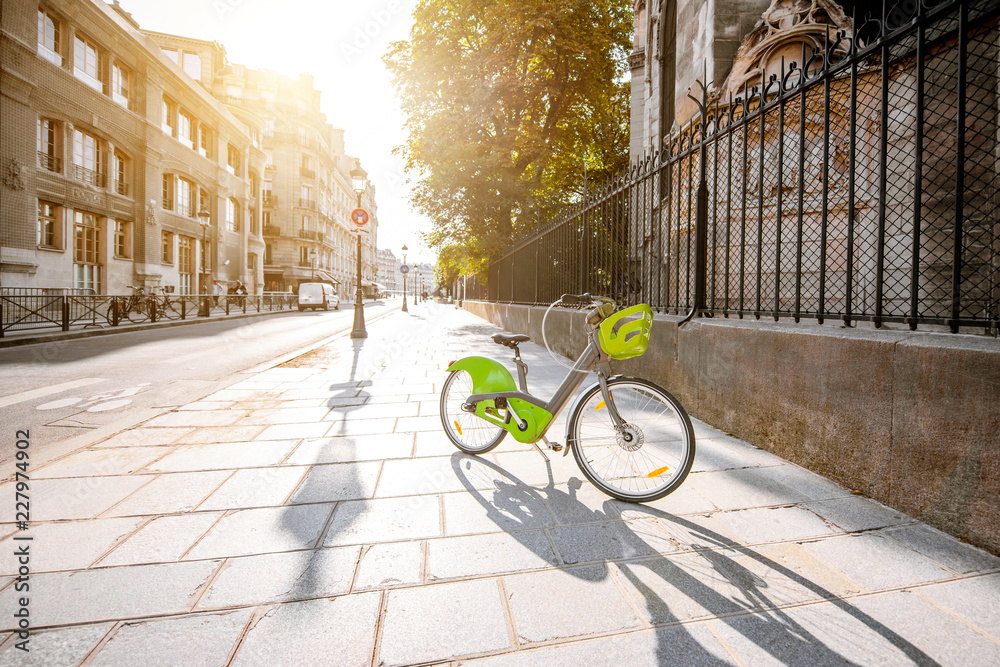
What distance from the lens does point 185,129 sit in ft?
88.6

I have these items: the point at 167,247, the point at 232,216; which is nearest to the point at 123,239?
the point at 167,247

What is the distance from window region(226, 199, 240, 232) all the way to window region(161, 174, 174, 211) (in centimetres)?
700

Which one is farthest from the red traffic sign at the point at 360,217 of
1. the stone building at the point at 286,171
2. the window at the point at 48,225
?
Answer: the stone building at the point at 286,171

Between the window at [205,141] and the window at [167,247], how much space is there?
21.1 ft

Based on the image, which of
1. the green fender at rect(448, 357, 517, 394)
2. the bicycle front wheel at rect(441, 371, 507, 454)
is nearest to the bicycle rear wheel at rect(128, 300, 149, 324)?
the bicycle front wheel at rect(441, 371, 507, 454)

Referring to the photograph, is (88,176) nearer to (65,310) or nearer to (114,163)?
(114,163)

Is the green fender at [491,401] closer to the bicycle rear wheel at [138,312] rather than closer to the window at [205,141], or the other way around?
the bicycle rear wheel at [138,312]

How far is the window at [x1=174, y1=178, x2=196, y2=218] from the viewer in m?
26.1

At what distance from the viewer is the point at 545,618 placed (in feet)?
5.74

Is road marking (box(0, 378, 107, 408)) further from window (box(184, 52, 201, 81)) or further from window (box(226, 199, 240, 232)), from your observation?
window (box(184, 52, 201, 81))

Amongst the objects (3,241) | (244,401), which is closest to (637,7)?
(244,401)

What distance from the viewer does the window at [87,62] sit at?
18.8 m

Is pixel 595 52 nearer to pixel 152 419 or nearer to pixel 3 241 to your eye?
pixel 152 419

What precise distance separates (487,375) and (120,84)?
87.9ft
